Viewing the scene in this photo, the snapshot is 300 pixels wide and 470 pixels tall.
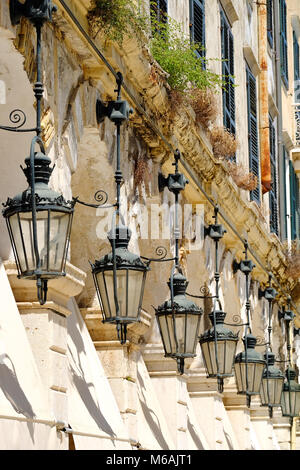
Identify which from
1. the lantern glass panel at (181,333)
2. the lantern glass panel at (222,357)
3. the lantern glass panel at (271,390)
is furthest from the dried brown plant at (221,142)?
the lantern glass panel at (181,333)

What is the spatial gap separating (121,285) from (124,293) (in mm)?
64

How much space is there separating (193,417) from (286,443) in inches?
343

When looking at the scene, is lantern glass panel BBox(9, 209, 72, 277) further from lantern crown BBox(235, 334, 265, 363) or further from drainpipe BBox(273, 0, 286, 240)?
drainpipe BBox(273, 0, 286, 240)

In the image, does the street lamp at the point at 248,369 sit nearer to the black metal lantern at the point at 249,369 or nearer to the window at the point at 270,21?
the black metal lantern at the point at 249,369

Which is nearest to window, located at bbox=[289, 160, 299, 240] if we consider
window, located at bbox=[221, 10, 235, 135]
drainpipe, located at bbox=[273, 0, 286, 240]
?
drainpipe, located at bbox=[273, 0, 286, 240]

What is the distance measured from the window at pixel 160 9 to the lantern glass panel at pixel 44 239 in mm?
6372

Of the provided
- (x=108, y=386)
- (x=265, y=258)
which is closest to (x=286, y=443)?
(x=265, y=258)

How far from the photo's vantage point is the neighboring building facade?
28.6 ft

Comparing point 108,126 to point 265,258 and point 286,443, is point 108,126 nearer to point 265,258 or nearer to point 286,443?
point 265,258

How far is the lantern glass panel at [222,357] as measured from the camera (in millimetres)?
12453

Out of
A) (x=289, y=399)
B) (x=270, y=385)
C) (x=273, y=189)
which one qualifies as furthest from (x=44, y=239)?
(x=273, y=189)

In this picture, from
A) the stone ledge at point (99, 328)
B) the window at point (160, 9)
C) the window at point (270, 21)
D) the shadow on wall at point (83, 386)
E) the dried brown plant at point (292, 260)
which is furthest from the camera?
the window at point (270, 21)

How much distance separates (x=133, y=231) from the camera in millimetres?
11969

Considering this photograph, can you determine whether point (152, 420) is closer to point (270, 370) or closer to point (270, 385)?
point (270, 385)
